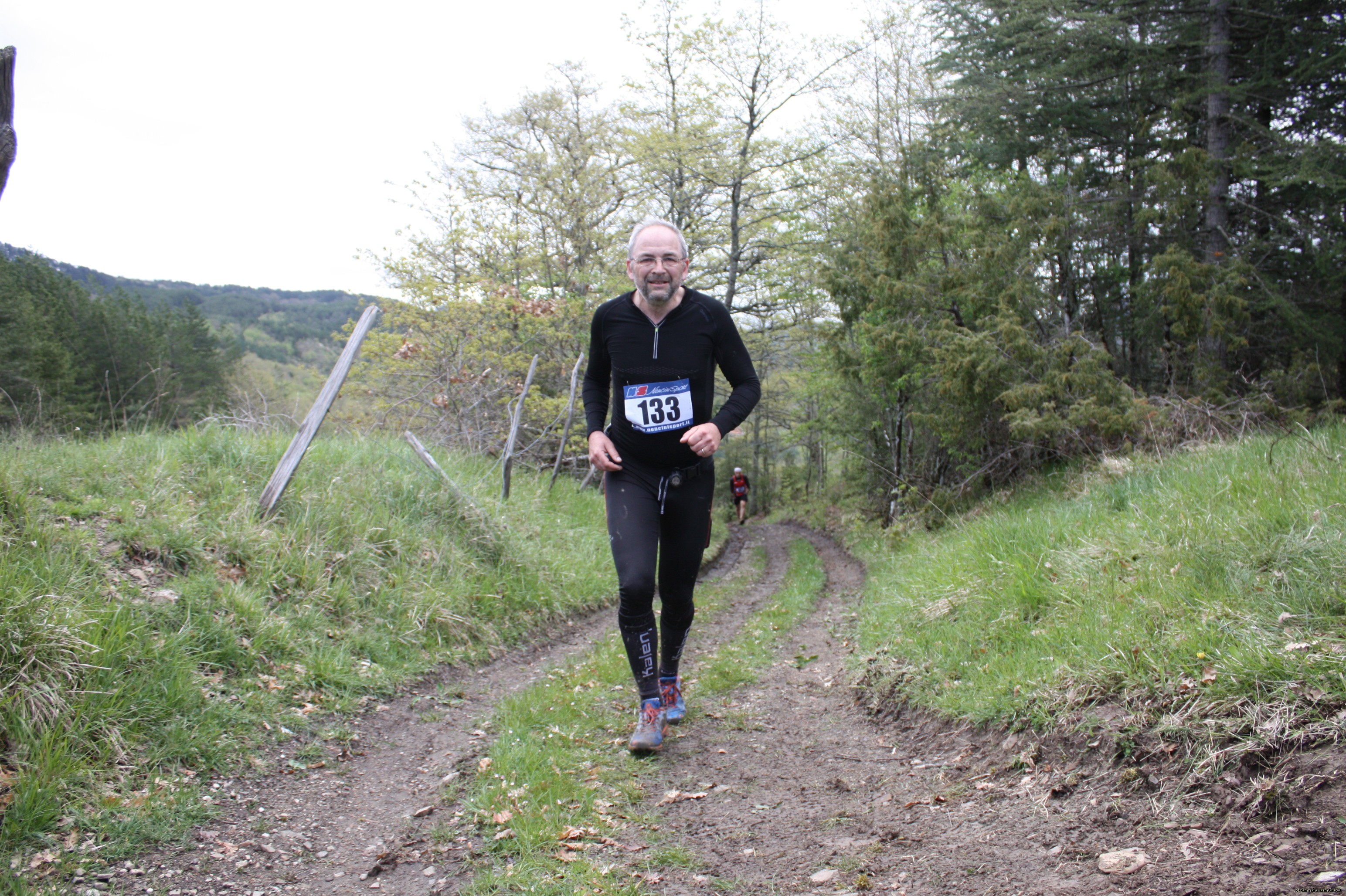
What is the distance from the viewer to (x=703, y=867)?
2379mm

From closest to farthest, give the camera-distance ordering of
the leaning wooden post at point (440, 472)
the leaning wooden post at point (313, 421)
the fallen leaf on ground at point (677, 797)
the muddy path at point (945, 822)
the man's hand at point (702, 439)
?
1. the muddy path at point (945, 822)
2. the fallen leaf on ground at point (677, 797)
3. the man's hand at point (702, 439)
4. the leaning wooden post at point (313, 421)
5. the leaning wooden post at point (440, 472)

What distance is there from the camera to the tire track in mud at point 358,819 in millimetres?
2473

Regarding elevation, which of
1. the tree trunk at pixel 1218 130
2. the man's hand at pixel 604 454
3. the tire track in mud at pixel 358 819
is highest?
the tree trunk at pixel 1218 130

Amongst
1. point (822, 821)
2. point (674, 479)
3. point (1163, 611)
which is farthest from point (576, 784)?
point (1163, 611)

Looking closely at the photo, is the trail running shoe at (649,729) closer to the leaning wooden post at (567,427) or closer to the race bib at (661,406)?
the race bib at (661,406)

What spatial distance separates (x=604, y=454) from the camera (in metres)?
3.55

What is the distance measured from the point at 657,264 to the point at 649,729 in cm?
236

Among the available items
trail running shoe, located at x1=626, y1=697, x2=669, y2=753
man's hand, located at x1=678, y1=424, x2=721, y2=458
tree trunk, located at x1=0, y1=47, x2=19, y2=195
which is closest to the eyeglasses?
man's hand, located at x1=678, y1=424, x2=721, y2=458

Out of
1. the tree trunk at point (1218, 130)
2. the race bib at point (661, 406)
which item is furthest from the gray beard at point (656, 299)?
the tree trunk at point (1218, 130)

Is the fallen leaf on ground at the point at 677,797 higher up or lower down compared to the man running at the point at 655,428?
lower down

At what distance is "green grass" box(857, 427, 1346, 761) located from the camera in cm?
236

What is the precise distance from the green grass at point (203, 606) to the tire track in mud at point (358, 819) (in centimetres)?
17

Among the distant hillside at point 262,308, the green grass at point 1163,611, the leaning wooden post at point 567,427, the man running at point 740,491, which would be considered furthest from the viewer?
the man running at point 740,491

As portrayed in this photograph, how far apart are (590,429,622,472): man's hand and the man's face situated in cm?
76
